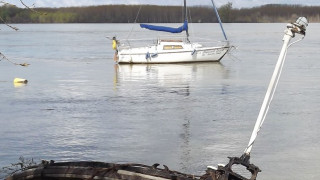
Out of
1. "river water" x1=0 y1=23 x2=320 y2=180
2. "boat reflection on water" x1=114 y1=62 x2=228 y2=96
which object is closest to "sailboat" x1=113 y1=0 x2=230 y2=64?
"boat reflection on water" x1=114 y1=62 x2=228 y2=96

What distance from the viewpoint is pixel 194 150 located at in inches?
541

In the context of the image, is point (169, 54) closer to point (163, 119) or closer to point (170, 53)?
point (170, 53)

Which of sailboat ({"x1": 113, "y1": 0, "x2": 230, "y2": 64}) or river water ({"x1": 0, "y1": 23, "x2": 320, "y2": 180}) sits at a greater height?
river water ({"x1": 0, "y1": 23, "x2": 320, "y2": 180})

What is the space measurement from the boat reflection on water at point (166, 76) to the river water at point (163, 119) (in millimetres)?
56

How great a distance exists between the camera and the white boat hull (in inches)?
1576

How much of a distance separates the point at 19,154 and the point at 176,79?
18.5 meters

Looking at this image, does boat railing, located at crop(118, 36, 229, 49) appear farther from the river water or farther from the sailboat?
the river water

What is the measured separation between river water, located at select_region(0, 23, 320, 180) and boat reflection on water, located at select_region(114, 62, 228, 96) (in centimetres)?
6

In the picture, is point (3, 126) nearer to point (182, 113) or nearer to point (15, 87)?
point (182, 113)

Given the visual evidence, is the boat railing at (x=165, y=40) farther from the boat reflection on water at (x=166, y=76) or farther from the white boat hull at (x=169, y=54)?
the boat reflection on water at (x=166, y=76)

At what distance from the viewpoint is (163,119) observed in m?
18.0

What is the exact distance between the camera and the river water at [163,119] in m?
13.1

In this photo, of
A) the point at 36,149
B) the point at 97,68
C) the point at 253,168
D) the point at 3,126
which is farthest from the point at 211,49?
the point at 253,168

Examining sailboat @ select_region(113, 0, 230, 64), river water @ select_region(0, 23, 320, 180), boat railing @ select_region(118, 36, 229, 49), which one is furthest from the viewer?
boat railing @ select_region(118, 36, 229, 49)
